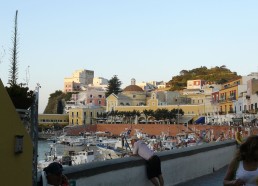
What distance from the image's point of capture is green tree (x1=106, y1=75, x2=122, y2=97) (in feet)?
550

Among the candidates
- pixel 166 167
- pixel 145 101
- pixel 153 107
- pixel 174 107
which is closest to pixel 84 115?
pixel 145 101

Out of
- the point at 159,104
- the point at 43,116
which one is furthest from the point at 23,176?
the point at 43,116

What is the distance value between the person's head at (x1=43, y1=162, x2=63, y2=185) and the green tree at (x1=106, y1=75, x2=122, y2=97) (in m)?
161

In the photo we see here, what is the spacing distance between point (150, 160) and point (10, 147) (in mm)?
5119

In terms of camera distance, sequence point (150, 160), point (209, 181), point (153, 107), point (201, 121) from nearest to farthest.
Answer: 1. point (150, 160)
2. point (209, 181)
3. point (201, 121)
4. point (153, 107)

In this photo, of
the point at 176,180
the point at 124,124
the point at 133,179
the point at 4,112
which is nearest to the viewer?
the point at 4,112

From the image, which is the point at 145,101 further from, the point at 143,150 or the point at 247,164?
the point at 247,164

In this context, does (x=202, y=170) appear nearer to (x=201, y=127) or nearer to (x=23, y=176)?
(x=23, y=176)

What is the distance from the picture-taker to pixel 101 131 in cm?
12888

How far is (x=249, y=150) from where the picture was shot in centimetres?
458

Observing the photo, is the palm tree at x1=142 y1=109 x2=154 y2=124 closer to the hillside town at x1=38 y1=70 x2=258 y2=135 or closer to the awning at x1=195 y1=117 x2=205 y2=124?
the hillside town at x1=38 y1=70 x2=258 y2=135

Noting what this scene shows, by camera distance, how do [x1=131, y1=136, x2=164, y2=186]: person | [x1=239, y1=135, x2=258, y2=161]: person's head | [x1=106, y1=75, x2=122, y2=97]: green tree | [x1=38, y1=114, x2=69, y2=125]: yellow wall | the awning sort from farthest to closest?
[x1=106, y1=75, x2=122, y2=97]: green tree, [x1=38, y1=114, x2=69, y2=125]: yellow wall, the awning, [x1=131, y1=136, x2=164, y2=186]: person, [x1=239, y1=135, x2=258, y2=161]: person's head

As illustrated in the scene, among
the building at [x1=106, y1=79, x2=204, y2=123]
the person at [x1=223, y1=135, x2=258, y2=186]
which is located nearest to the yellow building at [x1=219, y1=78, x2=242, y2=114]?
the building at [x1=106, y1=79, x2=204, y2=123]

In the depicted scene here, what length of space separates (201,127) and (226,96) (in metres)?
8.17
